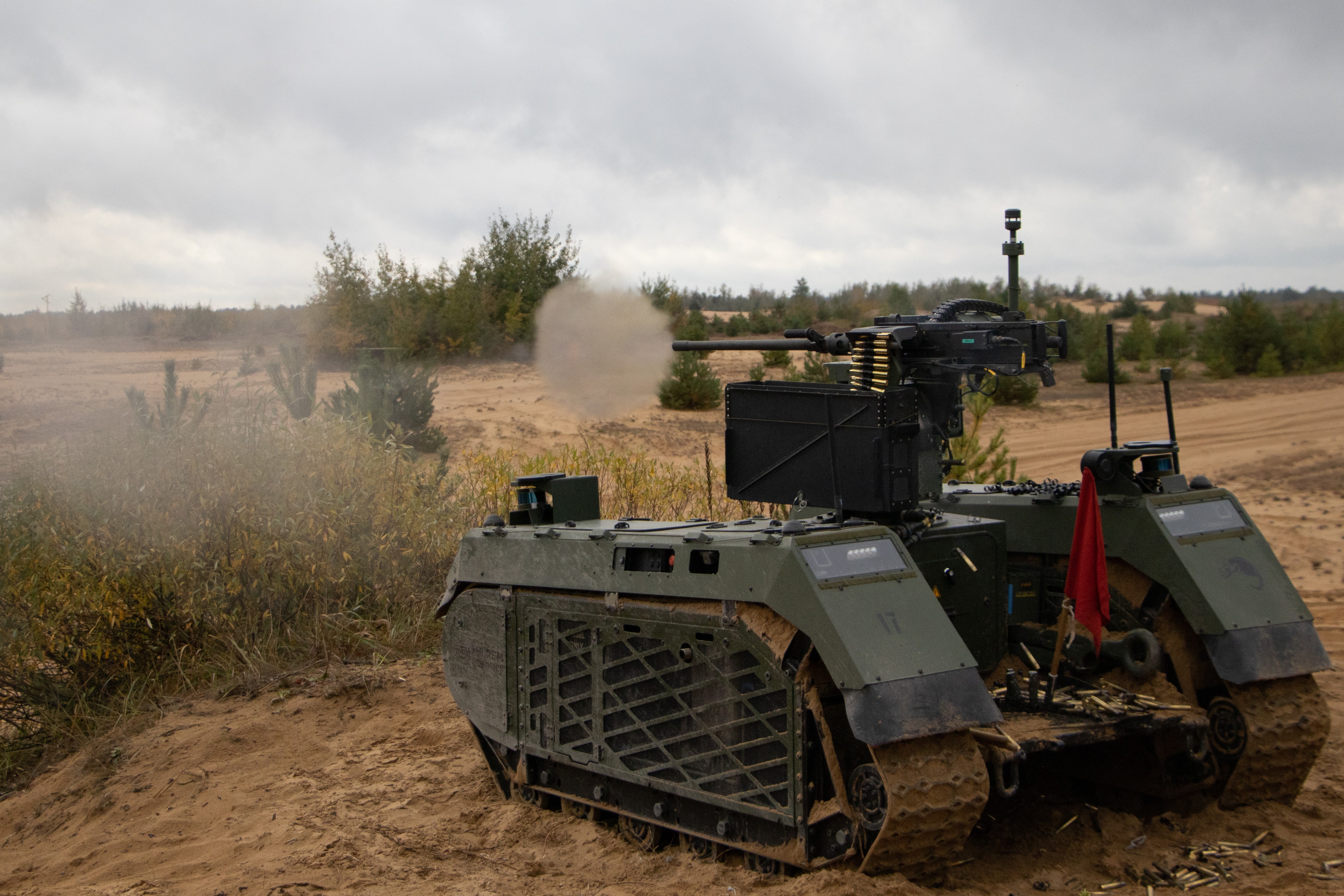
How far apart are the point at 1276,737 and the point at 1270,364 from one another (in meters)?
26.4

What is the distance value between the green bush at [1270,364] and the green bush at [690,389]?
15895 mm

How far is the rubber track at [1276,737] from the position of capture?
527 centimetres

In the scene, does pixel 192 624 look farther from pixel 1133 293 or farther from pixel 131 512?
A: pixel 1133 293

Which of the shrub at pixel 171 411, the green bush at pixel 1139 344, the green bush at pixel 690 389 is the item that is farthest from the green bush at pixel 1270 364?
the shrub at pixel 171 411

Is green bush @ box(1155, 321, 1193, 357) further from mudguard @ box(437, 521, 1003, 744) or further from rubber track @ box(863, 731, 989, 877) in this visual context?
rubber track @ box(863, 731, 989, 877)

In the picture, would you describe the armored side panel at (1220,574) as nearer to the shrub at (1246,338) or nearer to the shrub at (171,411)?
the shrub at (171,411)

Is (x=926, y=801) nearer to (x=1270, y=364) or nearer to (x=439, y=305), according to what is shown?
(x=439, y=305)

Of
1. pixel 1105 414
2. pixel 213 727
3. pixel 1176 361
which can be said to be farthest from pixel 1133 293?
pixel 213 727

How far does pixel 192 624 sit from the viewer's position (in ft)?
27.9

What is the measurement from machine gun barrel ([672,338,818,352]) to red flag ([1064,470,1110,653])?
5.00 ft

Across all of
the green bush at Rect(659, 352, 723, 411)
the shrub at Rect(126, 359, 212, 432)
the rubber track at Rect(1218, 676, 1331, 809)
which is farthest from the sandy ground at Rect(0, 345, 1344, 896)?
the green bush at Rect(659, 352, 723, 411)

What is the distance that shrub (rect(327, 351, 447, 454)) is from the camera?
13.5 metres

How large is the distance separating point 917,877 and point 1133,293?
51.3 m

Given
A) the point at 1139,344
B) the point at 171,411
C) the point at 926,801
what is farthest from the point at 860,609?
the point at 1139,344
